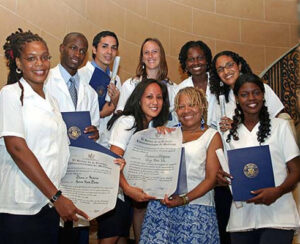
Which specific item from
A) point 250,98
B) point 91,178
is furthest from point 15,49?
point 250,98

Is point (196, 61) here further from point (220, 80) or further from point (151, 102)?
point (151, 102)

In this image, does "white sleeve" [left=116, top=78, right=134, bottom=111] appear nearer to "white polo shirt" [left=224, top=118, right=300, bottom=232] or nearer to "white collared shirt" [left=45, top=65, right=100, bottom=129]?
"white collared shirt" [left=45, top=65, right=100, bottom=129]

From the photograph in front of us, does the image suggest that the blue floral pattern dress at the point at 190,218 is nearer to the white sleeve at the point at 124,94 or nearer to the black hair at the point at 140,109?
the black hair at the point at 140,109

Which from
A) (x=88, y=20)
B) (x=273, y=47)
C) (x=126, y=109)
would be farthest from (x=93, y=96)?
(x=273, y=47)

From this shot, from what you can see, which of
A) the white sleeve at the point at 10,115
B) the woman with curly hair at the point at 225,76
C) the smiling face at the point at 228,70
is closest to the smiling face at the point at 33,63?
the white sleeve at the point at 10,115

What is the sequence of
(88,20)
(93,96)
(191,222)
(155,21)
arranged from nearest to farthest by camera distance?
(191,222)
(93,96)
(88,20)
(155,21)

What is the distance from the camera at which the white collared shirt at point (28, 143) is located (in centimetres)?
247

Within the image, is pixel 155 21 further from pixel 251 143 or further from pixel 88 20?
pixel 251 143

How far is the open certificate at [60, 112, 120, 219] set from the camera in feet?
8.97

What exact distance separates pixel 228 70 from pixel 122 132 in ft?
4.55

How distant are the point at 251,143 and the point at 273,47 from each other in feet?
18.7

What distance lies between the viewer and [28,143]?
2545 millimetres

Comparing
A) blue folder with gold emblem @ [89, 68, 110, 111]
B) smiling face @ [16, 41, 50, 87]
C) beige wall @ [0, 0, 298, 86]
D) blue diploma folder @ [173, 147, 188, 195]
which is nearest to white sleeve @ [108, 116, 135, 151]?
blue diploma folder @ [173, 147, 188, 195]

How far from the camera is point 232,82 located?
405 cm
